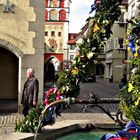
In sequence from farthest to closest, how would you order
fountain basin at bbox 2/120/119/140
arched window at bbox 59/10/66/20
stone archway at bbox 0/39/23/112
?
1. arched window at bbox 59/10/66/20
2. stone archway at bbox 0/39/23/112
3. fountain basin at bbox 2/120/119/140

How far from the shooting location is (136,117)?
161 inches

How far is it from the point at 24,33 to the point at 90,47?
352 inches

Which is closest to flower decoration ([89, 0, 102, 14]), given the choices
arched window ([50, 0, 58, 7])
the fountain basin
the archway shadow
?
the fountain basin

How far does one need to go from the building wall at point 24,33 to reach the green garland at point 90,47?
327 inches

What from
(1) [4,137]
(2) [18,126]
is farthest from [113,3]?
(2) [18,126]

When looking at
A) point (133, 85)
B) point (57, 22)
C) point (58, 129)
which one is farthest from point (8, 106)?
point (57, 22)

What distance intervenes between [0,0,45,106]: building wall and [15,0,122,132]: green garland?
27.2 feet

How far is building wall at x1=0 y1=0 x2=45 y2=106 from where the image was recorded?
13.7 m

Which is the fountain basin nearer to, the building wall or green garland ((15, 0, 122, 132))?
green garland ((15, 0, 122, 132))

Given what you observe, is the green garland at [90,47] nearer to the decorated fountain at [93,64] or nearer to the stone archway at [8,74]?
the decorated fountain at [93,64]

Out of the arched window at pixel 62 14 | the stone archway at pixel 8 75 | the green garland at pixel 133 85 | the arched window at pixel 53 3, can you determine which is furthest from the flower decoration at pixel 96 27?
the arched window at pixel 53 3

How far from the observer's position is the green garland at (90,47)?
4.76 meters

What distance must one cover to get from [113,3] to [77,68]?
917 mm

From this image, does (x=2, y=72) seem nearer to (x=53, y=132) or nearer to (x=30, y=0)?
(x=30, y=0)
